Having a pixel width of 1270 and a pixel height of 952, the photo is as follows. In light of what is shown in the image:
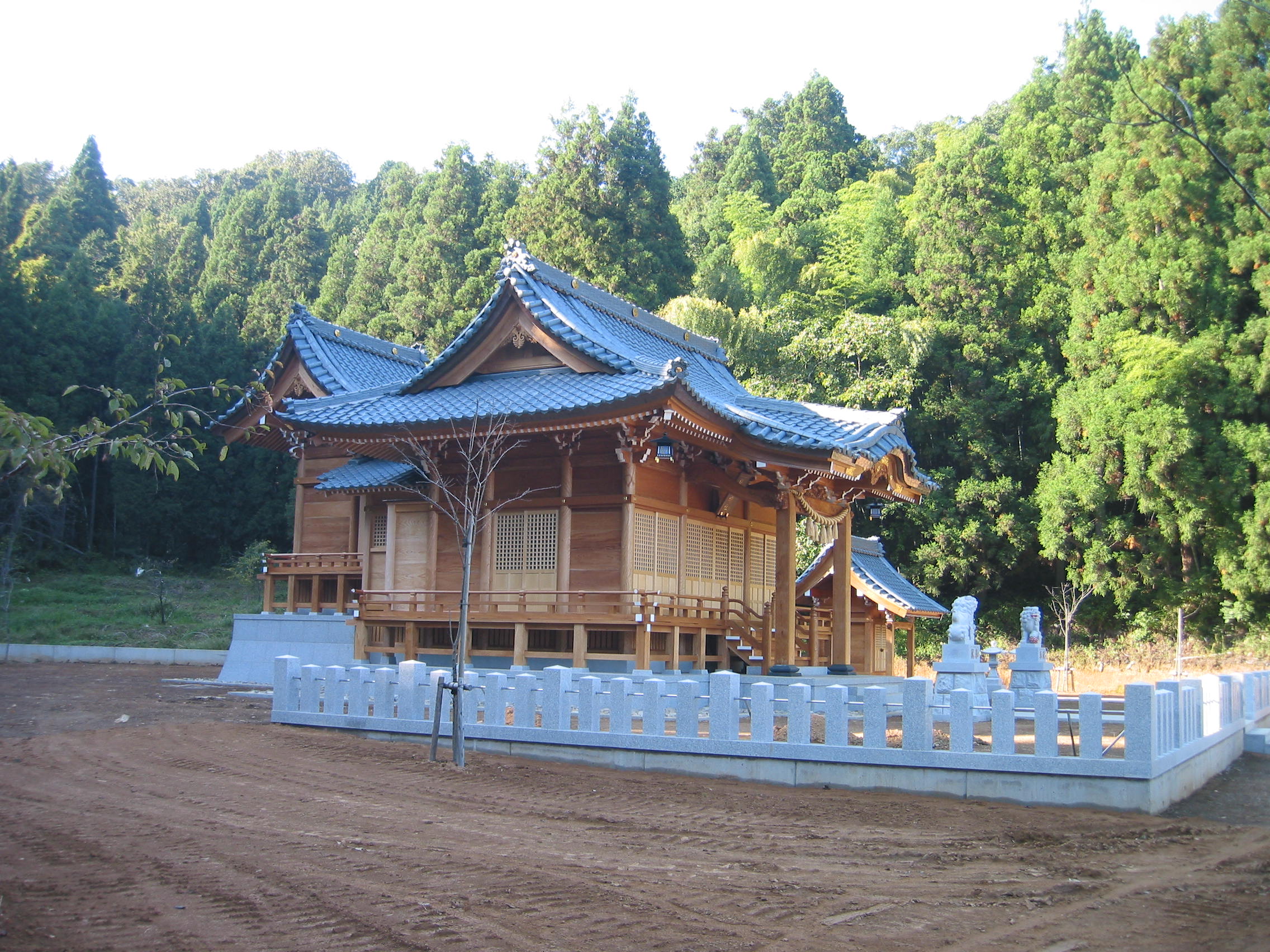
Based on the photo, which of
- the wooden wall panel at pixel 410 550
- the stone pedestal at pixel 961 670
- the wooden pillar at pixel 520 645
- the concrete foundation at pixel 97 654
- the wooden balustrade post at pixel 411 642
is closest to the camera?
the stone pedestal at pixel 961 670

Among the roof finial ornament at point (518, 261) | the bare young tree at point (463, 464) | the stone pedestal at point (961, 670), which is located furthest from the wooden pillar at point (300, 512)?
the stone pedestal at point (961, 670)

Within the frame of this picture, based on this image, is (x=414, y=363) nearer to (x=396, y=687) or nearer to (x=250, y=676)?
(x=250, y=676)

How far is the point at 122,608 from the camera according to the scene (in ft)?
→ 115

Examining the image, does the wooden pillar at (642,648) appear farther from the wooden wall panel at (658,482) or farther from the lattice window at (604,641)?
the wooden wall panel at (658,482)

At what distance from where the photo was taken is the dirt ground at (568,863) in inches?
242

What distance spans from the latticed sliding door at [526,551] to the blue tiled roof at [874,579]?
28.3ft

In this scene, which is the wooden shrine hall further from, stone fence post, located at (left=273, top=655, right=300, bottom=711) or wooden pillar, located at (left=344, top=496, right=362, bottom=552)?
stone fence post, located at (left=273, top=655, right=300, bottom=711)

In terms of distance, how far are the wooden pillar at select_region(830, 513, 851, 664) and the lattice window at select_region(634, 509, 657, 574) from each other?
11.0ft

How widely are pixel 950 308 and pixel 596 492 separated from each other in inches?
976

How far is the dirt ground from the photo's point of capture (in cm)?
614

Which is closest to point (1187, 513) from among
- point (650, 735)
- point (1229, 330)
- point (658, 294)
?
point (1229, 330)

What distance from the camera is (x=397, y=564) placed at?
67.4ft

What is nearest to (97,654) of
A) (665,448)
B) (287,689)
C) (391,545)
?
(391,545)

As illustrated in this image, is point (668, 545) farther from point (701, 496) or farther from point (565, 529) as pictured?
point (565, 529)
